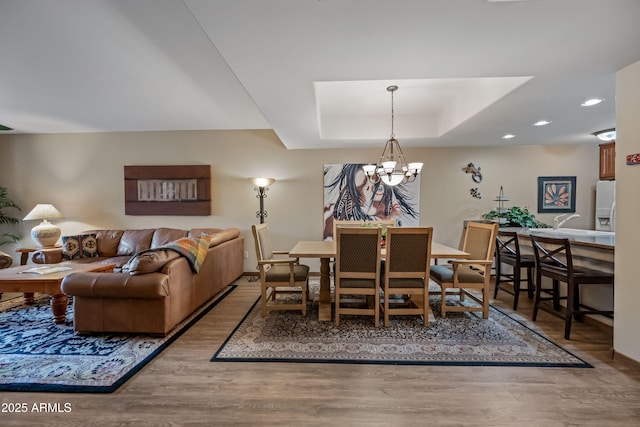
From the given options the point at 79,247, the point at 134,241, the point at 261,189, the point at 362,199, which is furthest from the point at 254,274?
the point at 79,247

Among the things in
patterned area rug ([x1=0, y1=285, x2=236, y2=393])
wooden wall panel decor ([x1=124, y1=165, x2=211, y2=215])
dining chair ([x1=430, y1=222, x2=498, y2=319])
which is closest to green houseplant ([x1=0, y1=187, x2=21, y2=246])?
wooden wall panel decor ([x1=124, y1=165, x2=211, y2=215])

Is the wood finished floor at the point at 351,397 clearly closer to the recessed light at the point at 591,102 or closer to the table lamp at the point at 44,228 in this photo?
the recessed light at the point at 591,102

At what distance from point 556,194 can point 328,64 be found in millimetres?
4798

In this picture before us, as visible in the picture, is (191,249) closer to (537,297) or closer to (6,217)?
(537,297)

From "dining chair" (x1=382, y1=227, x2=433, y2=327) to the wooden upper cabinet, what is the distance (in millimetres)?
2930

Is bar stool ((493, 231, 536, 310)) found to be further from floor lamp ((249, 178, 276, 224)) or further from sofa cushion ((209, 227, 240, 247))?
sofa cushion ((209, 227, 240, 247))

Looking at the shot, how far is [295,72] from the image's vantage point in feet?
6.65

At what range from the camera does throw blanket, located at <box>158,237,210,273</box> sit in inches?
107

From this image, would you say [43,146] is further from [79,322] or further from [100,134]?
[79,322]

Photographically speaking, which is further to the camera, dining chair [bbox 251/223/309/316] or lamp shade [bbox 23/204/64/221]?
lamp shade [bbox 23/204/64/221]

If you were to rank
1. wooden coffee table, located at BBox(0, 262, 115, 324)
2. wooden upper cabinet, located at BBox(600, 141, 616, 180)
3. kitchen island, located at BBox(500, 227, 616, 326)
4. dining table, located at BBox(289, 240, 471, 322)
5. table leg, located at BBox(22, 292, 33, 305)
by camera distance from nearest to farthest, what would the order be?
kitchen island, located at BBox(500, 227, 616, 326)
wooden coffee table, located at BBox(0, 262, 115, 324)
dining table, located at BBox(289, 240, 471, 322)
table leg, located at BBox(22, 292, 33, 305)
wooden upper cabinet, located at BBox(600, 141, 616, 180)

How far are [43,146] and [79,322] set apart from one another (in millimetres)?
4187

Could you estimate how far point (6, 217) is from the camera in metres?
4.75

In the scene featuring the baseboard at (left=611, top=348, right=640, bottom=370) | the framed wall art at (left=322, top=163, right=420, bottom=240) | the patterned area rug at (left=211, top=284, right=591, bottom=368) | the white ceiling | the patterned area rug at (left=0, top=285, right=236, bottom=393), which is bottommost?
the patterned area rug at (left=0, top=285, right=236, bottom=393)
